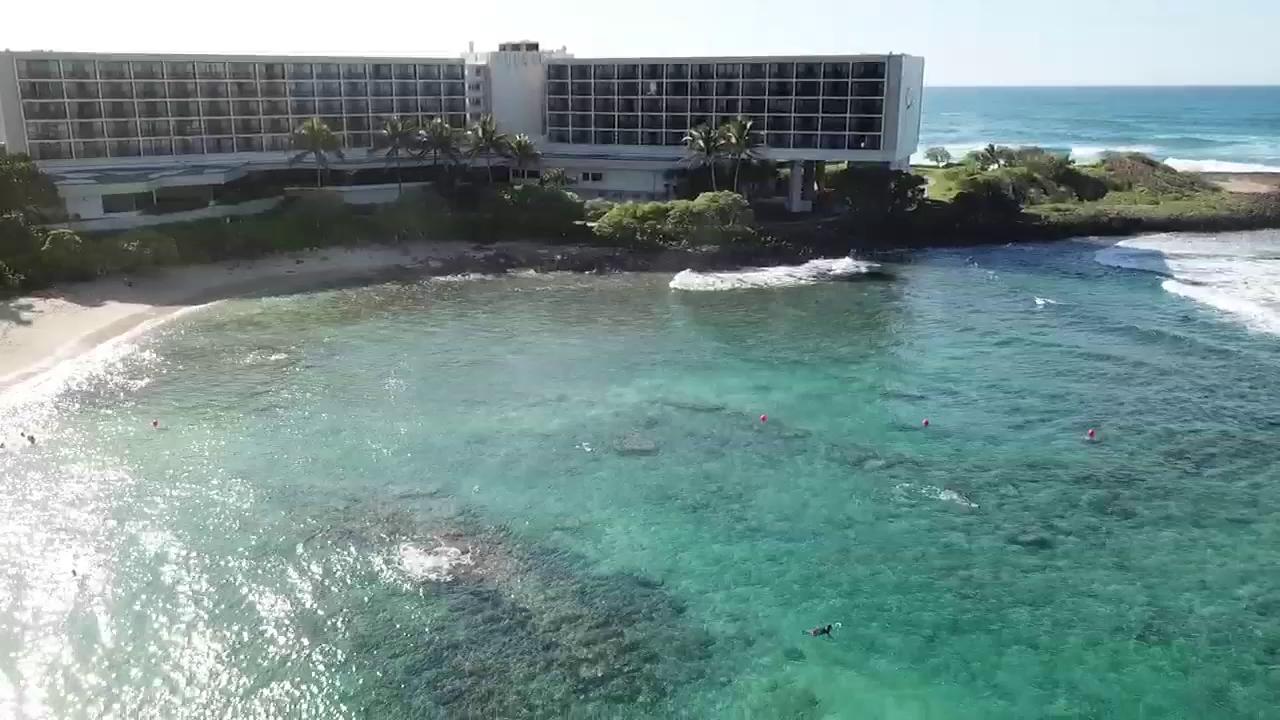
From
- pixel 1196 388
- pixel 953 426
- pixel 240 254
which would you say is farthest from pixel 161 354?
pixel 1196 388

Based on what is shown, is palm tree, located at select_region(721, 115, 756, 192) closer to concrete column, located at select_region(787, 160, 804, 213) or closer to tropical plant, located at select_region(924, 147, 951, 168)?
concrete column, located at select_region(787, 160, 804, 213)

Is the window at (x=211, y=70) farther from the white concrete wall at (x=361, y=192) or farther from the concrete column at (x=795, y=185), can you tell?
the concrete column at (x=795, y=185)

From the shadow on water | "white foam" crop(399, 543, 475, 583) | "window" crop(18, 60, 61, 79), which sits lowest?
the shadow on water

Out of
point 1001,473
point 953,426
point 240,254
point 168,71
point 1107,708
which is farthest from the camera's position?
point 168,71

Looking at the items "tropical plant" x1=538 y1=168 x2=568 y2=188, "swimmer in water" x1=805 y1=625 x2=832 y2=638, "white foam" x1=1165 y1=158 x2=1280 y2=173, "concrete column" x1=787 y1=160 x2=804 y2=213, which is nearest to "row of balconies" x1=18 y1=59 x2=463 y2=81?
"tropical plant" x1=538 y1=168 x2=568 y2=188

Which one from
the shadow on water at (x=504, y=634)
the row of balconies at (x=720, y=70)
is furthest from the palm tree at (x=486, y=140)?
the shadow on water at (x=504, y=634)

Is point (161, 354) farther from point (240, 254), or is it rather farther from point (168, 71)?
point (168, 71)
